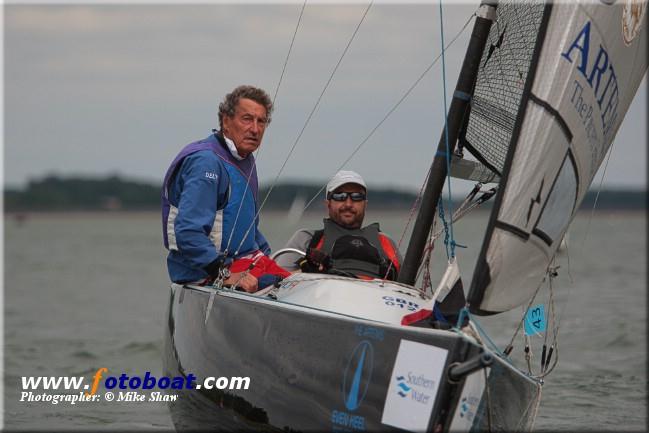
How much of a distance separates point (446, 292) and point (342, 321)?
1.44 feet

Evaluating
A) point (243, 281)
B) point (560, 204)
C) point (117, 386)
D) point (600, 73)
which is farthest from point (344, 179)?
point (117, 386)

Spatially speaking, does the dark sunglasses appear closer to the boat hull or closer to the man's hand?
the man's hand

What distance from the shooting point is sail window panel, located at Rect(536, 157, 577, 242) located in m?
3.44

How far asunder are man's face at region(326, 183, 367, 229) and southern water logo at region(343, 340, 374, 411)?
146 centimetres

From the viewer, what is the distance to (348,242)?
4516 millimetres

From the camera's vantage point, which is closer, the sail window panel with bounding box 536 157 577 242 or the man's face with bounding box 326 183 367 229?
the sail window panel with bounding box 536 157 577 242

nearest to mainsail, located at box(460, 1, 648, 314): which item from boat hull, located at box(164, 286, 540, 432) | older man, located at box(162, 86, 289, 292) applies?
boat hull, located at box(164, 286, 540, 432)

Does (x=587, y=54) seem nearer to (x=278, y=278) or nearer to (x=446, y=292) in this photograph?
(x=446, y=292)

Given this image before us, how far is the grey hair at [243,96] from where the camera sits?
4.54 m

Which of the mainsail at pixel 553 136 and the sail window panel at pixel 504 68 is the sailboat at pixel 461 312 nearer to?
the mainsail at pixel 553 136

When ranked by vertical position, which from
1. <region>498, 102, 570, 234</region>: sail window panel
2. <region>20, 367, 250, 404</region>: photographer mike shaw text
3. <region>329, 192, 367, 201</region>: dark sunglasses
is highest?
<region>498, 102, 570, 234</region>: sail window panel

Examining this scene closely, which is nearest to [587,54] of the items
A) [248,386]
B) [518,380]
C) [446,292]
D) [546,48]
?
[546,48]

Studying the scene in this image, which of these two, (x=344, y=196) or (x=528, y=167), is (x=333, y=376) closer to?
(x=528, y=167)

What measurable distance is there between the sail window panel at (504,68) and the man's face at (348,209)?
1.99 feet
